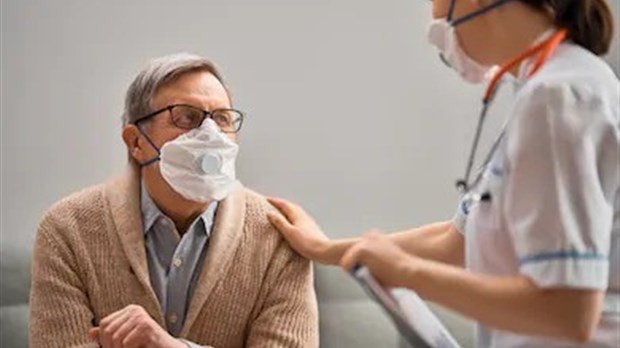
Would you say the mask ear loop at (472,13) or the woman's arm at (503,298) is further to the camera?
the mask ear loop at (472,13)

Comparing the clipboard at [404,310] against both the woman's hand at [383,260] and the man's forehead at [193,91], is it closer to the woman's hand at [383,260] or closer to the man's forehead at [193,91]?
the woman's hand at [383,260]

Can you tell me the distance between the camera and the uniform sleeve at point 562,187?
1023 mm

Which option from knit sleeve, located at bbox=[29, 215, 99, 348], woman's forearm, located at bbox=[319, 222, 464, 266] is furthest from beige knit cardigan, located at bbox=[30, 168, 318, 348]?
woman's forearm, located at bbox=[319, 222, 464, 266]

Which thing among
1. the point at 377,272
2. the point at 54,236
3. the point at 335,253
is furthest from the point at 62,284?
the point at 377,272

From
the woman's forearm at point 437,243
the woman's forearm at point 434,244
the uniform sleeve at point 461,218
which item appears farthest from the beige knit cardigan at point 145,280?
the uniform sleeve at point 461,218

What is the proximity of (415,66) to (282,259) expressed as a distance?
850 millimetres

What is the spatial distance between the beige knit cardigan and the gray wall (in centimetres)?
47

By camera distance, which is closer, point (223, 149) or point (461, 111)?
point (223, 149)

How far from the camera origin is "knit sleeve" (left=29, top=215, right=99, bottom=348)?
5.97 ft

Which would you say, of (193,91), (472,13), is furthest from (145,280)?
(472,13)

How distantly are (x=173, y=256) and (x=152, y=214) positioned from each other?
11cm

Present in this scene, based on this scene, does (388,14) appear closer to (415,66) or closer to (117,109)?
(415,66)

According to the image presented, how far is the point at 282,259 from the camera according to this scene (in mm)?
1936

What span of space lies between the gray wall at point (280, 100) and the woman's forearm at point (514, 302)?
130cm
